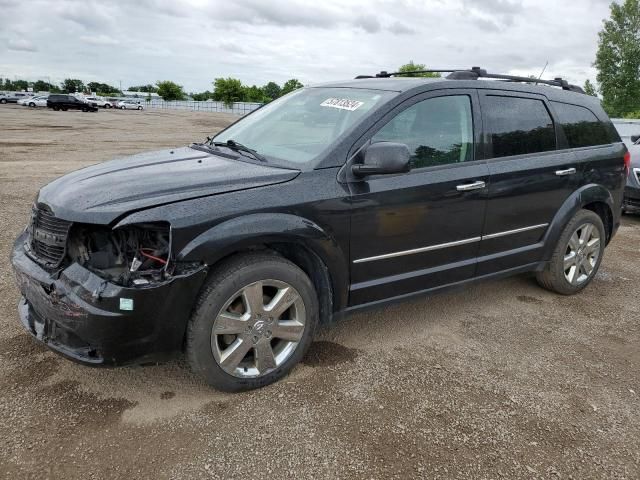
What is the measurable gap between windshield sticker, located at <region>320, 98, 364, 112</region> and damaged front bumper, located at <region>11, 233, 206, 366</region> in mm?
1550

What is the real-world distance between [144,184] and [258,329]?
3.31ft

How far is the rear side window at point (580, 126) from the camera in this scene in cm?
436

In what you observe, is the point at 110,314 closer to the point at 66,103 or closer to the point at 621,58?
the point at 621,58

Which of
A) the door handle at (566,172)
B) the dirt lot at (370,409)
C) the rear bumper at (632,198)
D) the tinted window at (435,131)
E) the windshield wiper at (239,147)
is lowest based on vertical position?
the dirt lot at (370,409)

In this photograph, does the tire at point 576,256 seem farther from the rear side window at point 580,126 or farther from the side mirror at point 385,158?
the side mirror at point 385,158

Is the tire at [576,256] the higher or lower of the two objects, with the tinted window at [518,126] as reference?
lower

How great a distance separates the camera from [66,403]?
2824 mm

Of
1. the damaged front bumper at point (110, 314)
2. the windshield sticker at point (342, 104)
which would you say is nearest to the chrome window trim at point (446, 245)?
the windshield sticker at point (342, 104)

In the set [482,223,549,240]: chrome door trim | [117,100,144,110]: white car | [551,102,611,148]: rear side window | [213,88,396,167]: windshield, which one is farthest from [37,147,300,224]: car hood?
[117,100,144,110]: white car

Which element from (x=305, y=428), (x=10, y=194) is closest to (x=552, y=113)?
(x=305, y=428)

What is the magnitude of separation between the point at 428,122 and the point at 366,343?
62.0 inches

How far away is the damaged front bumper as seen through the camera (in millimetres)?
2508

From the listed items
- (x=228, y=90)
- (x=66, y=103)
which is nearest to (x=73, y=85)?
(x=228, y=90)

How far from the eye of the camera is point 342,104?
3.57m
